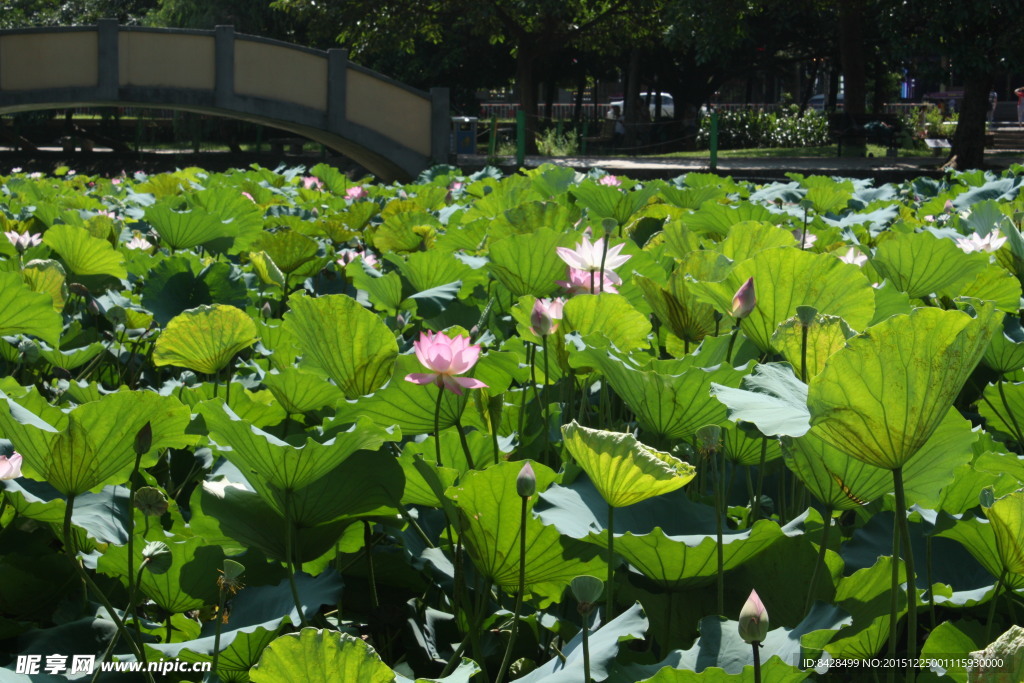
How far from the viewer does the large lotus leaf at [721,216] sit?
2254 mm

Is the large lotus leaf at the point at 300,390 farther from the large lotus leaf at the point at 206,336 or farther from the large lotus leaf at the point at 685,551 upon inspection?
the large lotus leaf at the point at 685,551

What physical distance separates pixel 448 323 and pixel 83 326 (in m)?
0.77

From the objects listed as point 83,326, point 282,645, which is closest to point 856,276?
point 282,645

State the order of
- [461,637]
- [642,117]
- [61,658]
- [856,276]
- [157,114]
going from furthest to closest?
1. [157,114]
2. [642,117]
3. [856,276]
4. [461,637]
5. [61,658]

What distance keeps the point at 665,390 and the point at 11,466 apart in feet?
2.02

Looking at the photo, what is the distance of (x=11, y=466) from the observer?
977 millimetres

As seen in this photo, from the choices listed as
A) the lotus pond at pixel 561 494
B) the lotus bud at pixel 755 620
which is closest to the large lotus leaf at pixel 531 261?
the lotus pond at pixel 561 494

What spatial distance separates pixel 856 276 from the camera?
3.86 feet

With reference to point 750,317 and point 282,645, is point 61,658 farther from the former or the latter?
point 750,317

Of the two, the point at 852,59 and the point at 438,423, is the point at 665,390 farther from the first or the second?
the point at 852,59

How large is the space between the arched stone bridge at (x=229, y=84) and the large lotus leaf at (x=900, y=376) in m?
14.5

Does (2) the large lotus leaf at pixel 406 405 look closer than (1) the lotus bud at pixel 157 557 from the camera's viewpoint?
No

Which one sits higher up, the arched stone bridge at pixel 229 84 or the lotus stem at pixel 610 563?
the arched stone bridge at pixel 229 84

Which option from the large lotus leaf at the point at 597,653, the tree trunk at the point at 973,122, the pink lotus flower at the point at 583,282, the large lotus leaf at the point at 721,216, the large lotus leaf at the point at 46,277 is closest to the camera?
the large lotus leaf at the point at 597,653
